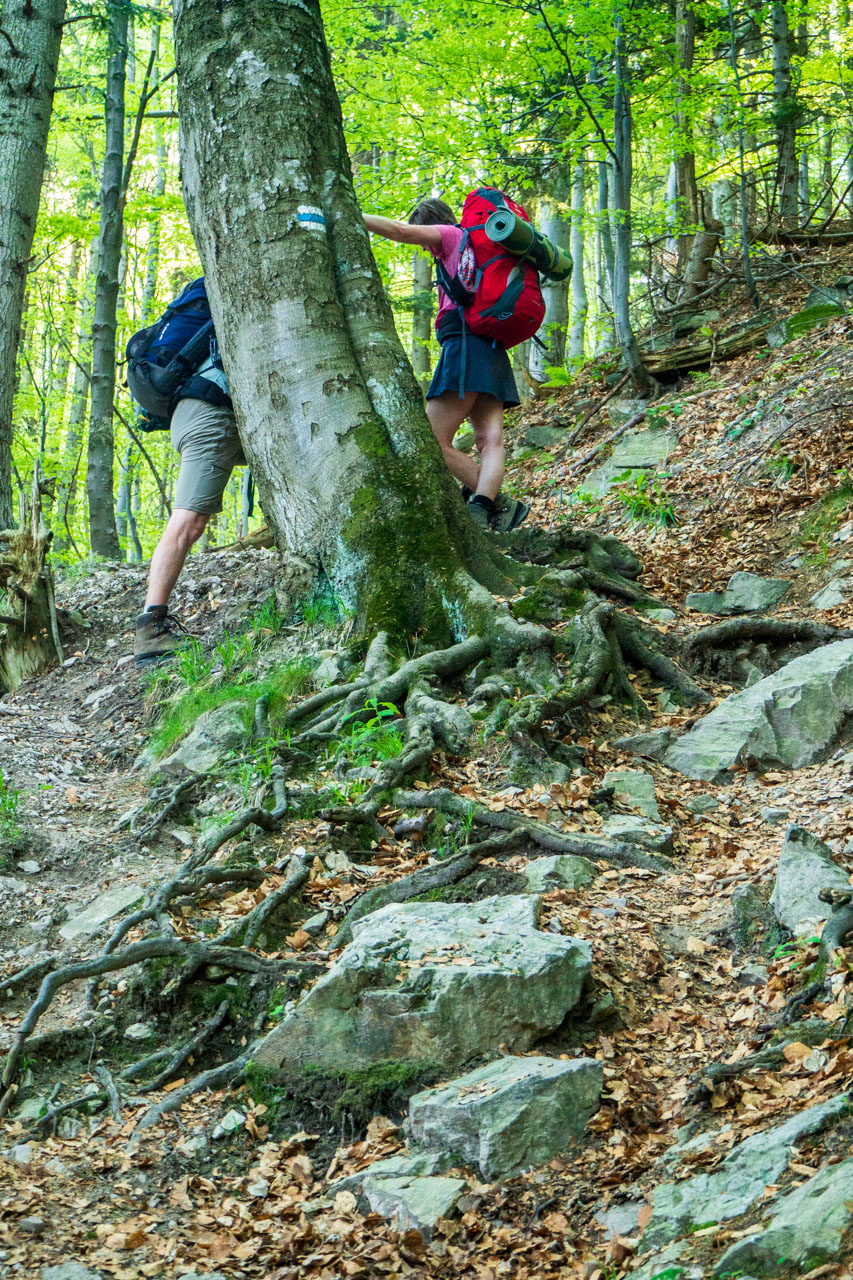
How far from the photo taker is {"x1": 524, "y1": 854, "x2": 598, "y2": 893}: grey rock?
3.40 meters

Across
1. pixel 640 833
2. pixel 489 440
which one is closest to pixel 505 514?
pixel 489 440

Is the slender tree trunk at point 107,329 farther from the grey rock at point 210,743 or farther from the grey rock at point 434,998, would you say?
the grey rock at point 434,998

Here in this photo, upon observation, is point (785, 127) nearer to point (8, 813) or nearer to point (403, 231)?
point (403, 231)

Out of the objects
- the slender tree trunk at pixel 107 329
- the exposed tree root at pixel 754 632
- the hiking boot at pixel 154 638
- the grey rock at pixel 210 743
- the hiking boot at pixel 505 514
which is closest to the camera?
the grey rock at pixel 210 743

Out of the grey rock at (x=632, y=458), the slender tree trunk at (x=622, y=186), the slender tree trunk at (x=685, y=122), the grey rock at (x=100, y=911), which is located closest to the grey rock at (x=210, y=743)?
the grey rock at (x=100, y=911)

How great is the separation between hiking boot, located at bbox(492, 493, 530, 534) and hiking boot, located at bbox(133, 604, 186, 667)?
2112 millimetres

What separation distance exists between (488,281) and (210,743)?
124 inches

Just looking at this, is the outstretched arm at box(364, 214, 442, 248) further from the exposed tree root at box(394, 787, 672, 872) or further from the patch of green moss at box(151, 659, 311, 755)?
the exposed tree root at box(394, 787, 672, 872)

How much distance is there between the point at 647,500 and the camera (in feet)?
26.6

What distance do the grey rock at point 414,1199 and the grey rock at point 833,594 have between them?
171 inches

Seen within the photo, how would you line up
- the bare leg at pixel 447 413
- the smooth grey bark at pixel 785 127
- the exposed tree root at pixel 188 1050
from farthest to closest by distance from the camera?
the smooth grey bark at pixel 785 127 < the bare leg at pixel 447 413 < the exposed tree root at pixel 188 1050

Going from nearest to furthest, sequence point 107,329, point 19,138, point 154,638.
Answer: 1. point 154,638
2. point 19,138
3. point 107,329

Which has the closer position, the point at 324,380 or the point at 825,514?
the point at 324,380

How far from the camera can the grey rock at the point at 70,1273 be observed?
204 centimetres
